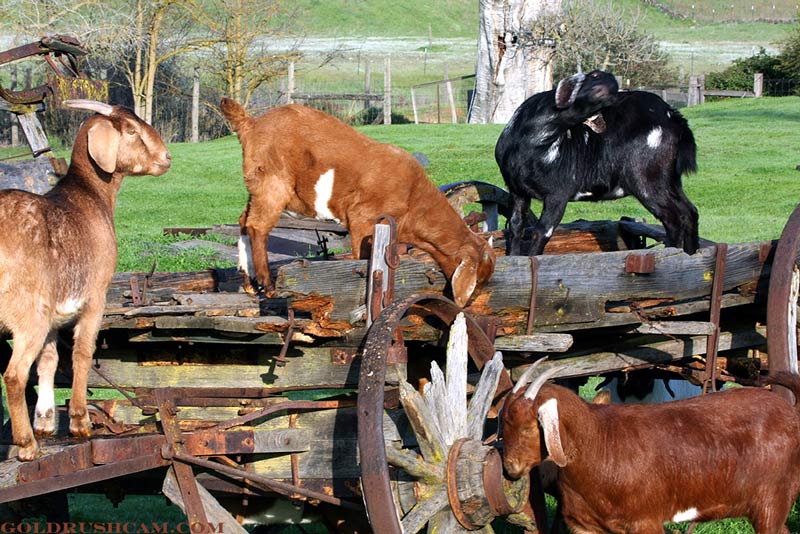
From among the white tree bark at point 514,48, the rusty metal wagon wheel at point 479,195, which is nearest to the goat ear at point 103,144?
the rusty metal wagon wheel at point 479,195

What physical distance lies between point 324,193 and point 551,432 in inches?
91.7

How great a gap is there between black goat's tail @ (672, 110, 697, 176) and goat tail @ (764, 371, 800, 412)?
77.9 inches

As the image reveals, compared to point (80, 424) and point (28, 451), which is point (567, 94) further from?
point (28, 451)

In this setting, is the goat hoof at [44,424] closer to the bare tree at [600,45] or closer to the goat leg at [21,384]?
the goat leg at [21,384]

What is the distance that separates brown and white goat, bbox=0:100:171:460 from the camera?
372cm

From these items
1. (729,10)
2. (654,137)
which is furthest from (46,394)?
(729,10)

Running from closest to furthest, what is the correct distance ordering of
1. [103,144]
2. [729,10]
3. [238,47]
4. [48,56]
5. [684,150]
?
1. [103,144]
2. [48,56]
3. [684,150]
4. [238,47]
5. [729,10]

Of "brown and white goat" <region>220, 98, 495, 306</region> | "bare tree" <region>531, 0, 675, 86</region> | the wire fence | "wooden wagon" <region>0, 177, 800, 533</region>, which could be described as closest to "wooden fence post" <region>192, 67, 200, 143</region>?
"bare tree" <region>531, 0, 675, 86</region>

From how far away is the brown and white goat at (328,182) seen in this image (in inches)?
216

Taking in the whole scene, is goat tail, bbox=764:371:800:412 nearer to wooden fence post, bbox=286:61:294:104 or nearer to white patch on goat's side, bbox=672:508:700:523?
white patch on goat's side, bbox=672:508:700:523

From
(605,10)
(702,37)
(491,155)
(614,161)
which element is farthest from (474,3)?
(614,161)

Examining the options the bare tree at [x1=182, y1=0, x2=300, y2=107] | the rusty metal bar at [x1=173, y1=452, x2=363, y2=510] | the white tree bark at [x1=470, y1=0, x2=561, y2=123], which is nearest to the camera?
the rusty metal bar at [x1=173, y1=452, x2=363, y2=510]

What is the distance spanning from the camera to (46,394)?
4.23 metres

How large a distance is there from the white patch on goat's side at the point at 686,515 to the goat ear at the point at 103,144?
276 cm
